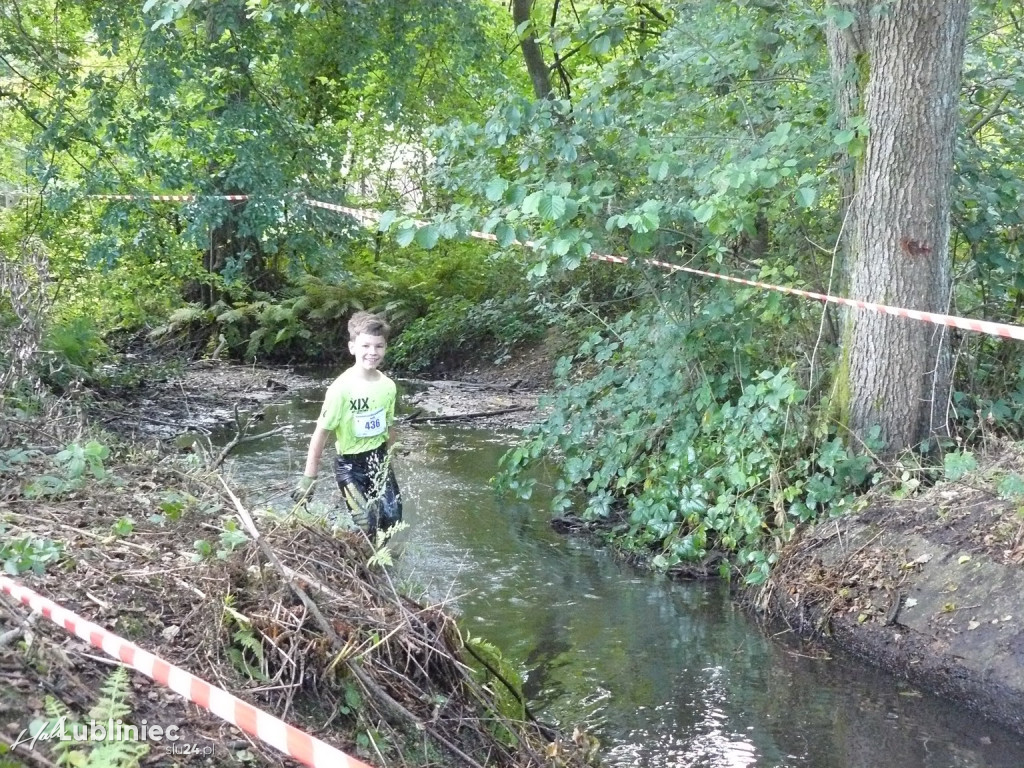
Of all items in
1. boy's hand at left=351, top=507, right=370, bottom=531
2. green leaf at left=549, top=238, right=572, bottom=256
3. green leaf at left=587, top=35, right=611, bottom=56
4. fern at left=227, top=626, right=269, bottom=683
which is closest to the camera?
fern at left=227, top=626, right=269, bottom=683

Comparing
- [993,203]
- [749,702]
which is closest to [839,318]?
[993,203]

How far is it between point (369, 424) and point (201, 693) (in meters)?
→ 3.58

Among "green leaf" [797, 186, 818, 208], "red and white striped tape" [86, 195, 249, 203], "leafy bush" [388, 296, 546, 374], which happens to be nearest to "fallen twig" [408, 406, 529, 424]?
"red and white striped tape" [86, 195, 249, 203]

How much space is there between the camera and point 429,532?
8.71 metres

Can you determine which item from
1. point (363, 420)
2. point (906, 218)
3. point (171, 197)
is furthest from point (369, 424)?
point (171, 197)

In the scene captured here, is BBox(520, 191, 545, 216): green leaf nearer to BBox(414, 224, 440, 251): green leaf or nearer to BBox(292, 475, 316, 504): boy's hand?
BBox(414, 224, 440, 251): green leaf

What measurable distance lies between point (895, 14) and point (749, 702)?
14.4 feet

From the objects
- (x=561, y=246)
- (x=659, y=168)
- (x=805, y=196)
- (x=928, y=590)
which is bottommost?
(x=928, y=590)

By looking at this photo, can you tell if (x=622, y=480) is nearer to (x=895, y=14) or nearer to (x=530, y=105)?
(x=530, y=105)

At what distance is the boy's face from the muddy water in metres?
0.93

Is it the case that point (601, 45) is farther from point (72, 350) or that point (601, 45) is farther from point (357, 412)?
point (72, 350)

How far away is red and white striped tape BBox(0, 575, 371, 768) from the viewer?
105 inches

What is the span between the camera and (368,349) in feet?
21.2

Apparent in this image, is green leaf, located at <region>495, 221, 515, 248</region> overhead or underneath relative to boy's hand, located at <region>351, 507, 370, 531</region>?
overhead
